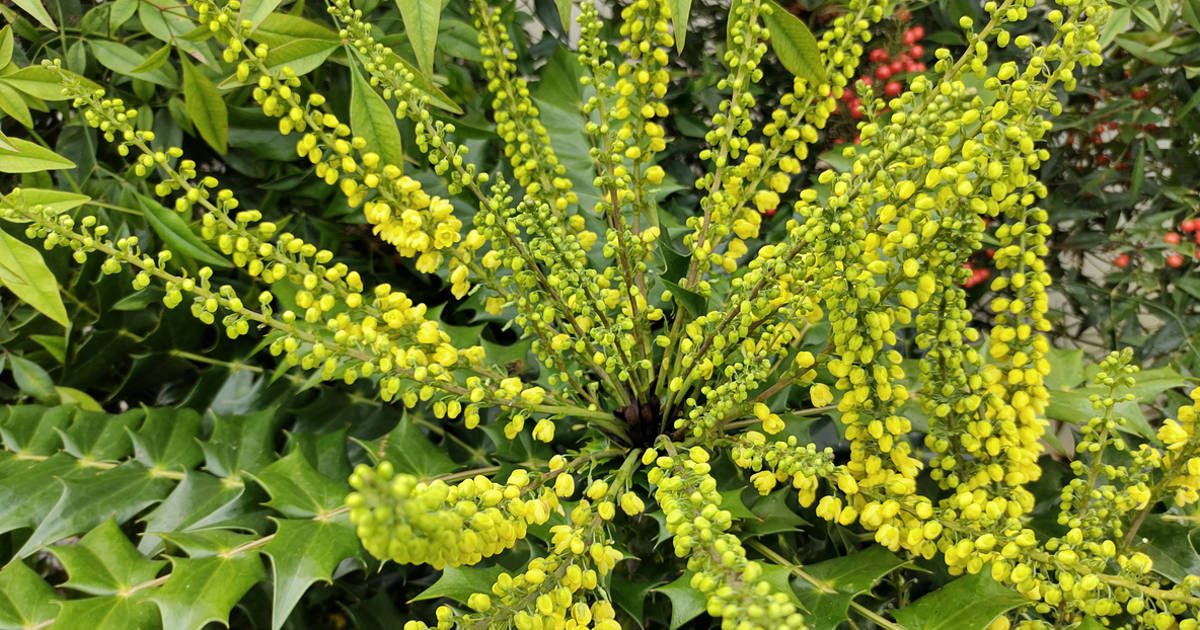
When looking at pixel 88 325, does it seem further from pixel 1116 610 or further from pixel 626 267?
pixel 1116 610

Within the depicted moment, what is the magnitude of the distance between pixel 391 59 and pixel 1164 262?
68 cm

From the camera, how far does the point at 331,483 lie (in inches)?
24.5

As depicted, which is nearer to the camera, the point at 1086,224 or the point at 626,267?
the point at 626,267

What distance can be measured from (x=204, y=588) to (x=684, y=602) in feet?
0.93

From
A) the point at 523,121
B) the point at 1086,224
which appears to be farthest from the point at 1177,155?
the point at 523,121

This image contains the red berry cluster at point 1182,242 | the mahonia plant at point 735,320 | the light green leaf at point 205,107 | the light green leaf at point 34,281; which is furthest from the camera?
the red berry cluster at point 1182,242

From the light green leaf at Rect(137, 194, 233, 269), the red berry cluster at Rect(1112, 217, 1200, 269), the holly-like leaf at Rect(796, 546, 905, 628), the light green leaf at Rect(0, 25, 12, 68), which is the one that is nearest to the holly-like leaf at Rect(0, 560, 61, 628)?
the light green leaf at Rect(137, 194, 233, 269)

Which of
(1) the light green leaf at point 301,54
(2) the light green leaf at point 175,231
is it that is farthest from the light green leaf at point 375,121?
(2) the light green leaf at point 175,231

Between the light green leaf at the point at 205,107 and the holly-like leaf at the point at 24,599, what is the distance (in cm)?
32

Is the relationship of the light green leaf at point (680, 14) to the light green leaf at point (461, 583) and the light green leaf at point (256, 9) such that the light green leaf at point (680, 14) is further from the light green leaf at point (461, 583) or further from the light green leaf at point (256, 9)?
the light green leaf at point (461, 583)

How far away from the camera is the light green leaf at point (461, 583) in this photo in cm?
54

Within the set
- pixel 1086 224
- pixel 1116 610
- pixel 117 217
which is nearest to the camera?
pixel 1116 610

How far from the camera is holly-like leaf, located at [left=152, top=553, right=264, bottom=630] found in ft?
1.76

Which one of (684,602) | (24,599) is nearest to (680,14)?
(684,602)
